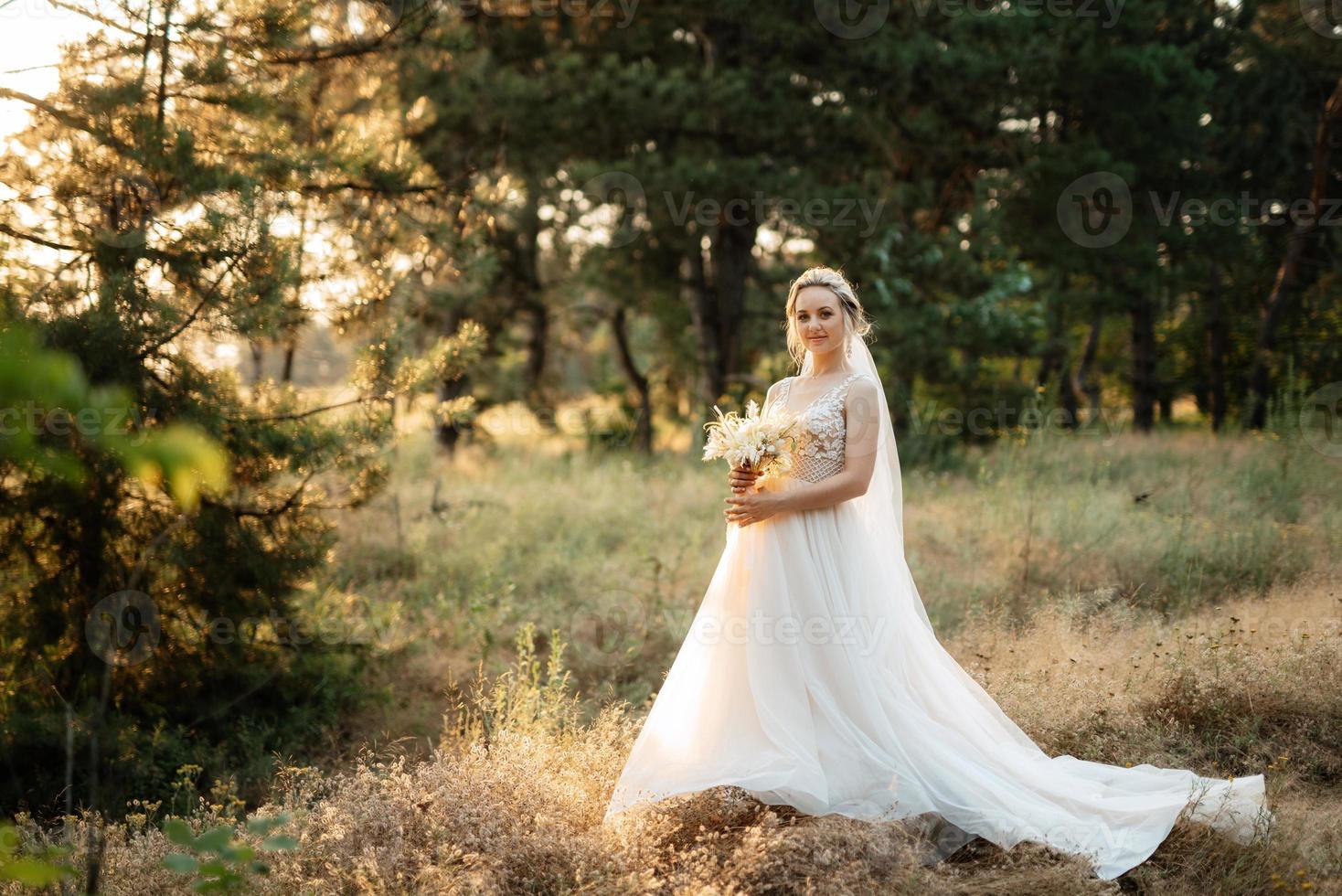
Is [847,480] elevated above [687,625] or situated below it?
above

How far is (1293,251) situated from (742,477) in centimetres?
1473

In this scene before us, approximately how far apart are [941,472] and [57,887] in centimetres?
972

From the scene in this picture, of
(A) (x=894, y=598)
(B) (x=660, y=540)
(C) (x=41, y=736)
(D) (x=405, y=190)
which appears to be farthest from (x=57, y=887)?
(B) (x=660, y=540)

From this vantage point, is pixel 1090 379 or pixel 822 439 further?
pixel 1090 379

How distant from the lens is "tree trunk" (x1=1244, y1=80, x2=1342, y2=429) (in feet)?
48.0

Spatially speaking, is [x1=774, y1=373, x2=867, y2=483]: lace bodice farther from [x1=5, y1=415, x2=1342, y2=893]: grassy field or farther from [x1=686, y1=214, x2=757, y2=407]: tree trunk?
[x1=686, y1=214, x2=757, y2=407]: tree trunk

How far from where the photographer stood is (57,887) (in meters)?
3.57

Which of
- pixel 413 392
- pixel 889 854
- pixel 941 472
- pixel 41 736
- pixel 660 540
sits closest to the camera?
pixel 889 854

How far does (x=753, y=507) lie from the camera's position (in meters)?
4.21

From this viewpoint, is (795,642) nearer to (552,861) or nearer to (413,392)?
(552,861)

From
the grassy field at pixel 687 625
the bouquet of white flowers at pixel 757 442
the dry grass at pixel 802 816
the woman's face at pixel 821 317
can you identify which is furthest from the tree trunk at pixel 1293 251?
the bouquet of white flowers at pixel 757 442

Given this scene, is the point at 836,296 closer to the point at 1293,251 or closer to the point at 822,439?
the point at 822,439

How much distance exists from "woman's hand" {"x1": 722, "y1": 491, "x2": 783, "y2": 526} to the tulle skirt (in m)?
0.10

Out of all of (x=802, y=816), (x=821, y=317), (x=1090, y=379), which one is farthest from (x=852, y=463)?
(x=1090, y=379)
